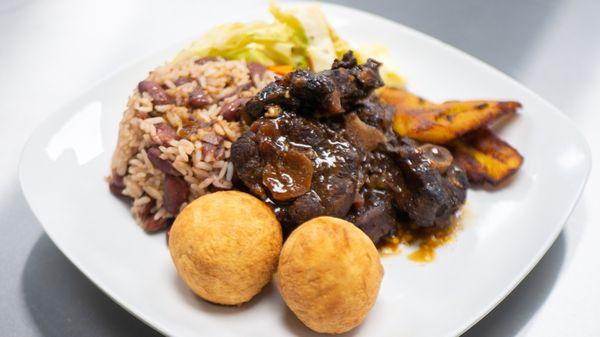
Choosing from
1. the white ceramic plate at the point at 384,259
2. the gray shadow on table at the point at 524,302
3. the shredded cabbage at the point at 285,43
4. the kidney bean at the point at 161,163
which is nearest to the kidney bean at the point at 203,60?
the shredded cabbage at the point at 285,43

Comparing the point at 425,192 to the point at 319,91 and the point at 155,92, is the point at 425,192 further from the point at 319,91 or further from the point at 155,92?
the point at 155,92

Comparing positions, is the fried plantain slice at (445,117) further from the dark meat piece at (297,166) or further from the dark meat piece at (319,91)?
the dark meat piece at (297,166)

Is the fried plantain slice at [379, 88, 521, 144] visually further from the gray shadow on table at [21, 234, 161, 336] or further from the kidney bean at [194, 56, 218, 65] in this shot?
the gray shadow on table at [21, 234, 161, 336]

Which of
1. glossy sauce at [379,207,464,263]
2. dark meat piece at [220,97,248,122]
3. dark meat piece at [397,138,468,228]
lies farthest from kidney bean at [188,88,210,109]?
glossy sauce at [379,207,464,263]

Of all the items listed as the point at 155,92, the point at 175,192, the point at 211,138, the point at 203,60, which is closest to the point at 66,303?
the point at 175,192

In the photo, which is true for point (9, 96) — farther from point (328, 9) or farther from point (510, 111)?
point (510, 111)

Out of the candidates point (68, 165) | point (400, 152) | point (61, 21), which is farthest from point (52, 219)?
point (61, 21)

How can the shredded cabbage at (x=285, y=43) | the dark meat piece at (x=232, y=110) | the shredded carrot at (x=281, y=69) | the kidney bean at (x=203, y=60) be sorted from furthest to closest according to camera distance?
the shredded cabbage at (x=285, y=43), the shredded carrot at (x=281, y=69), the kidney bean at (x=203, y=60), the dark meat piece at (x=232, y=110)
